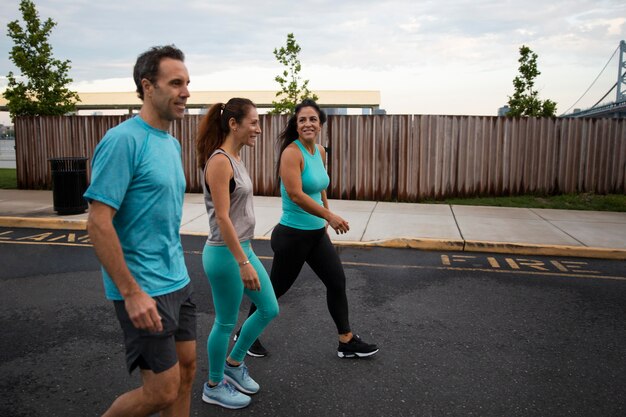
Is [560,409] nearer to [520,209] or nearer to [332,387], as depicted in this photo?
[332,387]

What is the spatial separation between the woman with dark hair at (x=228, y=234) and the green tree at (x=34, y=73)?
1550 cm

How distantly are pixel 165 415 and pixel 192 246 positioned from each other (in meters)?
5.50

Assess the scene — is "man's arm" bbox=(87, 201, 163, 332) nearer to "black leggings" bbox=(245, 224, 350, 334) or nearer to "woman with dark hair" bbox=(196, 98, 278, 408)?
"woman with dark hair" bbox=(196, 98, 278, 408)

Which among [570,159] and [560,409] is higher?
[570,159]

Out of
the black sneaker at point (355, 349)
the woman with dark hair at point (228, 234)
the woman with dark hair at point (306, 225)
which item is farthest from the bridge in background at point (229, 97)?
the woman with dark hair at point (228, 234)

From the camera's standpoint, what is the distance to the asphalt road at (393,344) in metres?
3.37

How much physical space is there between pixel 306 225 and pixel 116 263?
6.63ft

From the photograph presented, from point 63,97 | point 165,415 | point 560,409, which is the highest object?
point 63,97

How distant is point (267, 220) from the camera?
9695mm

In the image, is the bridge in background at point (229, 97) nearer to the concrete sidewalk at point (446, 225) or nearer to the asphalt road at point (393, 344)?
the concrete sidewalk at point (446, 225)

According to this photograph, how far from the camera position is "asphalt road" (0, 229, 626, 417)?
3371 mm

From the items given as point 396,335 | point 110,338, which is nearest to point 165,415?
point 110,338

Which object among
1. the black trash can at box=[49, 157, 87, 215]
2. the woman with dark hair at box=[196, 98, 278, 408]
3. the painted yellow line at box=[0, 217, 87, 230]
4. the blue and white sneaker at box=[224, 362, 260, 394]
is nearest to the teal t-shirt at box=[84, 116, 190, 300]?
the woman with dark hair at box=[196, 98, 278, 408]

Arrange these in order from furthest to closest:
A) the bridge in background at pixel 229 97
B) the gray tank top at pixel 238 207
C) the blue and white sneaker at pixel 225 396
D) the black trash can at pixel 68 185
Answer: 1. the bridge in background at pixel 229 97
2. the black trash can at pixel 68 185
3. the blue and white sneaker at pixel 225 396
4. the gray tank top at pixel 238 207
